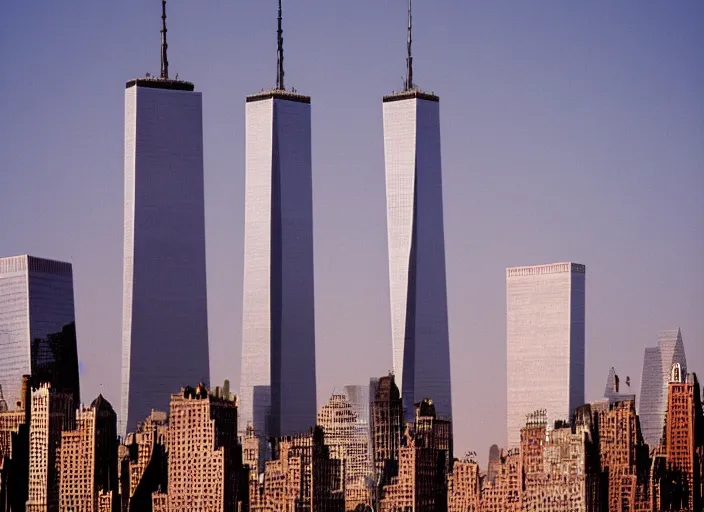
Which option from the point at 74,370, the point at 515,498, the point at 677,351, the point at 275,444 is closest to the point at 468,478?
the point at 515,498

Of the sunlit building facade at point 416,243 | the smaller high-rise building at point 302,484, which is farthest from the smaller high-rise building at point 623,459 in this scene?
the sunlit building facade at point 416,243

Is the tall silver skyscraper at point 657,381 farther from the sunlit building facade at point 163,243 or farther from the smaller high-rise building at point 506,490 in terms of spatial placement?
the sunlit building facade at point 163,243

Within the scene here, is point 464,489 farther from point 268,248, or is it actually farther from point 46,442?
point 268,248

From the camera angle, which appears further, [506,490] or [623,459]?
[623,459]

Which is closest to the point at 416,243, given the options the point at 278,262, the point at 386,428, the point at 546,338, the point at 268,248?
the point at 278,262

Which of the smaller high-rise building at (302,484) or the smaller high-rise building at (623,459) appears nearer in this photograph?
the smaller high-rise building at (623,459)

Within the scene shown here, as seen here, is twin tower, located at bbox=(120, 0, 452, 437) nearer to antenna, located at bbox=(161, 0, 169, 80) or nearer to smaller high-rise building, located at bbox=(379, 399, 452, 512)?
antenna, located at bbox=(161, 0, 169, 80)

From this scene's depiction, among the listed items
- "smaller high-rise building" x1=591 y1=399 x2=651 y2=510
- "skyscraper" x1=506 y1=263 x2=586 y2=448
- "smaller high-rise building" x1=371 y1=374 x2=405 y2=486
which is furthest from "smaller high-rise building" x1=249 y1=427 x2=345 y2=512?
"skyscraper" x1=506 y1=263 x2=586 y2=448
